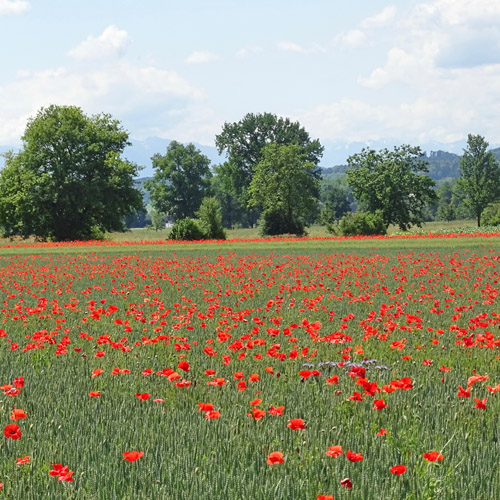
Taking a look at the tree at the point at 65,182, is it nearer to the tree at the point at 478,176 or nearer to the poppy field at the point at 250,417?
the poppy field at the point at 250,417

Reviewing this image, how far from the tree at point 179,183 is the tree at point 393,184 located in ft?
102

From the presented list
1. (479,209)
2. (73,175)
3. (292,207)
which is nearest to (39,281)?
(73,175)

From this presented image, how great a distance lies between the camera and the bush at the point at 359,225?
53.7m

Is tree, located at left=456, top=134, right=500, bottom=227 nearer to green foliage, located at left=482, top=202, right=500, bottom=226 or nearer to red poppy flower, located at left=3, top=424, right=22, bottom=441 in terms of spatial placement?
green foliage, located at left=482, top=202, right=500, bottom=226

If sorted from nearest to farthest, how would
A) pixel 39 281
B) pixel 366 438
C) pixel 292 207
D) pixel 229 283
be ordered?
1. pixel 366 438
2. pixel 229 283
3. pixel 39 281
4. pixel 292 207

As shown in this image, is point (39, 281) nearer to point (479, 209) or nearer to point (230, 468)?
point (230, 468)

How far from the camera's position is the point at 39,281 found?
16500 millimetres

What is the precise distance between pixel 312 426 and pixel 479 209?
94.3 meters

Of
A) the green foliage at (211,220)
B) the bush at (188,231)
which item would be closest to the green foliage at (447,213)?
the green foliage at (211,220)

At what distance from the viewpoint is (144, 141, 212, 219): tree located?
326 ft

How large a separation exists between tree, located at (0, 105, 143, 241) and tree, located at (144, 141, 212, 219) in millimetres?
37817

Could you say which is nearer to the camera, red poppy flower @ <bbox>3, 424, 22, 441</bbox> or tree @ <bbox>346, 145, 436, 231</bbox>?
red poppy flower @ <bbox>3, 424, 22, 441</bbox>

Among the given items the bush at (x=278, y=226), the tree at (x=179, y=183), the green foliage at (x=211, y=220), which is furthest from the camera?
the tree at (x=179, y=183)

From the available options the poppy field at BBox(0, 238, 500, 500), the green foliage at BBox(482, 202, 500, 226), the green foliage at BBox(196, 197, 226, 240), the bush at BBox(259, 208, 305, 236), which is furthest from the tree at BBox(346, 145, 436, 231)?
the poppy field at BBox(0, 238, 500, 500)
